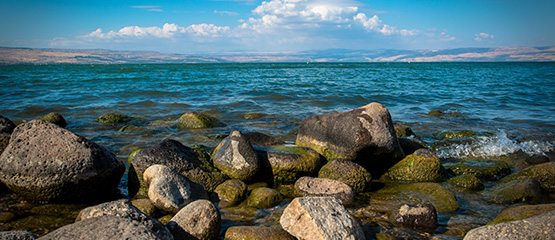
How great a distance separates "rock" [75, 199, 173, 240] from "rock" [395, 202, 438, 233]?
316 centimetres

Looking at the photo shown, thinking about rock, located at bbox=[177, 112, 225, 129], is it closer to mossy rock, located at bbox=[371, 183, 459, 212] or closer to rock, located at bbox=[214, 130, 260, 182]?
rock, located at bbox=[214, 130, 260, 182]

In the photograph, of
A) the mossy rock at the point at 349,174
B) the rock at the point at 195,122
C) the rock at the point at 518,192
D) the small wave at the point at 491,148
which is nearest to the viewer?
the rock at the point at 518,192

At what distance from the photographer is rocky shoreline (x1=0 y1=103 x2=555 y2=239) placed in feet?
13.3

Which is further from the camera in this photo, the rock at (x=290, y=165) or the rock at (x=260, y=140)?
the rock at (x=260, y=140)

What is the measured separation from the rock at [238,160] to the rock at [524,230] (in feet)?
12.0

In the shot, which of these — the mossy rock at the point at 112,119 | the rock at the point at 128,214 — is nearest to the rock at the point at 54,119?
the mossy rock at the point at 112,119

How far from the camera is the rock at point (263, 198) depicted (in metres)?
5.38

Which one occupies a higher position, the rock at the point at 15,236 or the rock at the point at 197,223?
the rock at the point at 15,236

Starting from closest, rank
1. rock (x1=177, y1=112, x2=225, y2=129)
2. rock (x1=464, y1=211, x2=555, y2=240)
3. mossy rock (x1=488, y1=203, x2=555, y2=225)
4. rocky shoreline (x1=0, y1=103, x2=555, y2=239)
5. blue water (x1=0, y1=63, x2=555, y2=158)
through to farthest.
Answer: rock (x1=464, y1=211, x2=555, y2=240) < rocky shoreline (x1=0, y1=103, x2=555, y2=239) < mossy rock (x1=488, y1=203, x2=555, y2=225) < blue water (x1=0, y1=63, x2=555, y2=158) < rock (x1=177, y1=112, x2=225, y2=129)

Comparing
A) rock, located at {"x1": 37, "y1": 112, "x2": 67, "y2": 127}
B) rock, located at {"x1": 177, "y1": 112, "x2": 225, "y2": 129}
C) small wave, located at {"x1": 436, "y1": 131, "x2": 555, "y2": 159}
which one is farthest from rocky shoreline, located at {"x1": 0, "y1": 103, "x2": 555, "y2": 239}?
rock, located at {"x1": 37, "y1": 112, "x2": 67, "y2": 127}

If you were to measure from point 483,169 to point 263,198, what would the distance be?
4793mm

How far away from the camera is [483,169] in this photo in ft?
23.1

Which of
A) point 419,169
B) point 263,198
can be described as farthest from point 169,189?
point 419,169

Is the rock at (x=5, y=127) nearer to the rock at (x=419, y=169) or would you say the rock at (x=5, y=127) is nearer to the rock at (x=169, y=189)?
the rock at (x=169, y=189)
